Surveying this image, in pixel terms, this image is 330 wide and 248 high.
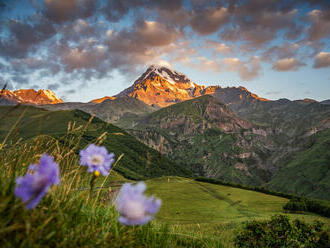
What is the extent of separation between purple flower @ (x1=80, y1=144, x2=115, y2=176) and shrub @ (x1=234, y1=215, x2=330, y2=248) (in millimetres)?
6544

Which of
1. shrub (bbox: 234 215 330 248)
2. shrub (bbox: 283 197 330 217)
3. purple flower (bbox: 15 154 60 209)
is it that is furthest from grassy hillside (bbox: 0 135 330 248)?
shrub (bbox: 283 197 330 217)

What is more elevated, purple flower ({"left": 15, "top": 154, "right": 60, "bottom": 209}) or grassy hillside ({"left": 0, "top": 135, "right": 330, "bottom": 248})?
purple flower ({"left": 15, "top": 154, "right": 60, "bottom": 209})

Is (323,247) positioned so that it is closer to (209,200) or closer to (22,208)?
(22,208)

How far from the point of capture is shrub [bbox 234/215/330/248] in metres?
7.04

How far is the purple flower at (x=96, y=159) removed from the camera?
2262 millimetres

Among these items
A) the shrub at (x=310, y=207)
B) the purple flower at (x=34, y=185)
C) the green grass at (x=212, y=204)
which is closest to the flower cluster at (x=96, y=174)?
the purple flower at (x=34, y=185)

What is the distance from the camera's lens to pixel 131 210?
1.58 metres

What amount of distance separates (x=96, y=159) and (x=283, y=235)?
24.9ft

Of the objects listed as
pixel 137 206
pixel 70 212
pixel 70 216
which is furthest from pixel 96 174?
pixel 137 206

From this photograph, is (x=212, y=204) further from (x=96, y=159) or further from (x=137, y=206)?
(x=137, y=206)

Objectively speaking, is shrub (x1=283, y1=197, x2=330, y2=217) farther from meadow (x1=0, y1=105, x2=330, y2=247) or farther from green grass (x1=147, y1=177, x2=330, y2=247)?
meadow (x1=0, y1=105, x2=330, y2=247)

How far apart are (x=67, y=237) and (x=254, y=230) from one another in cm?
810

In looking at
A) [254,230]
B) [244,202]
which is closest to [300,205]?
[244,202]

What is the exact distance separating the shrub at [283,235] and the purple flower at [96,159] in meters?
6.54
